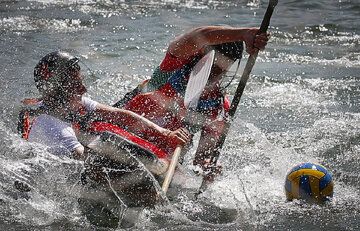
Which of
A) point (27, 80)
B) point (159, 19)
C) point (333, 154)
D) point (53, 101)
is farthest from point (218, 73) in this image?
point (159, 19)

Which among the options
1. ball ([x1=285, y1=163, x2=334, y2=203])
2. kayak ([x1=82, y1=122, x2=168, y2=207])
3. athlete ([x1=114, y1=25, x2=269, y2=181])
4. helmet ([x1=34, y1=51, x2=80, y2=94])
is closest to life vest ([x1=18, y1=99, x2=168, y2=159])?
kayak ([x1=82, y1=122, x2=168, y2=207])

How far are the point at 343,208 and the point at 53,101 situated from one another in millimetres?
2616

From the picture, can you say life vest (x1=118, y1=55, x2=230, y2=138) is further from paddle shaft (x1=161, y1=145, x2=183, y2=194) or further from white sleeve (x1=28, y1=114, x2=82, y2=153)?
white sleeve (x1=28, y1=114, x2=82, y2=153)

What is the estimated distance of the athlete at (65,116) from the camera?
12.8 feet

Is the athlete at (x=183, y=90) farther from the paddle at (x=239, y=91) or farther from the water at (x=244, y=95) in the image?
the water at (x=244, y=95)

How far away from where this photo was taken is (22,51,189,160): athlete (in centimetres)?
390

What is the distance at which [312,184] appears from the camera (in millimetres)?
4168

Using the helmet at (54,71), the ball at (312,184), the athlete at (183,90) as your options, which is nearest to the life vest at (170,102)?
the athlete at (183,90)

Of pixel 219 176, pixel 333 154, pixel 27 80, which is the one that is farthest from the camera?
pixel 27 80

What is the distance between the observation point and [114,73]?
8000mm

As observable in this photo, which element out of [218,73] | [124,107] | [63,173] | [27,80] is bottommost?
[27,80]

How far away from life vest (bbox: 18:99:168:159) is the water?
0.23 metres

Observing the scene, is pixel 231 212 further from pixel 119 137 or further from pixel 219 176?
pixel 119 137

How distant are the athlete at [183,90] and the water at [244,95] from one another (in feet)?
1.91
